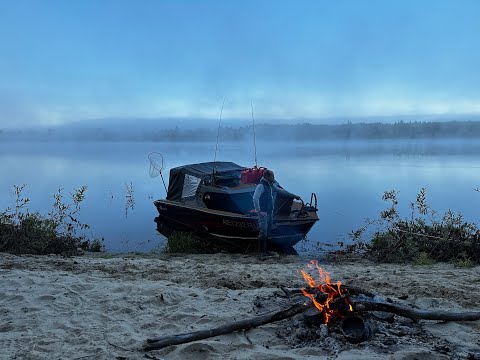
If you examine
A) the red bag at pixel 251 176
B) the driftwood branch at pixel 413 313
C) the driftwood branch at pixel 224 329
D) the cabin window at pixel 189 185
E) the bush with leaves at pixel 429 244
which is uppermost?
the red bag at pixel 251 176

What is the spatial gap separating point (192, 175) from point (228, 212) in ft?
8.55

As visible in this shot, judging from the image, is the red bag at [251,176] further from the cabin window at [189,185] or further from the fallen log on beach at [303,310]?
the fallen log on beach at [303,310]

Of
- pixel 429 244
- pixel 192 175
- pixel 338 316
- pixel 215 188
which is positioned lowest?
pixel 429 244

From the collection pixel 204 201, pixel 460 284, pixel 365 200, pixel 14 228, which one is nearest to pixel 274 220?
pixel 204 201

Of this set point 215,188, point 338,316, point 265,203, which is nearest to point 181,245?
point 215,188

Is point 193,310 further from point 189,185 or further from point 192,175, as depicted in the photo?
point 189,185

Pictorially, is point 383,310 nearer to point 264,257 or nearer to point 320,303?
point 320,303

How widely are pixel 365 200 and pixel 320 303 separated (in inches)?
841

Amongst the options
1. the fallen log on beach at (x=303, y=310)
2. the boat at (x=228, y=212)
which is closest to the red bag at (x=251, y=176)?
the boat at (x=228, y=212)

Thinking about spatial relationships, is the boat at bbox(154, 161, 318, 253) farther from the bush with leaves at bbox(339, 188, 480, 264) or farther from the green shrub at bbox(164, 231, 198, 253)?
the bush with leaves at bbox(339, 188, 480, 264)

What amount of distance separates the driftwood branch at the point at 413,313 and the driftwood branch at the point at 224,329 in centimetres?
67

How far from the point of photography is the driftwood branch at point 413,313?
5.18 metres

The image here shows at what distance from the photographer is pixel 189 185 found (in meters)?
15.4

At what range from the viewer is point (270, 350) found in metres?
4.63
